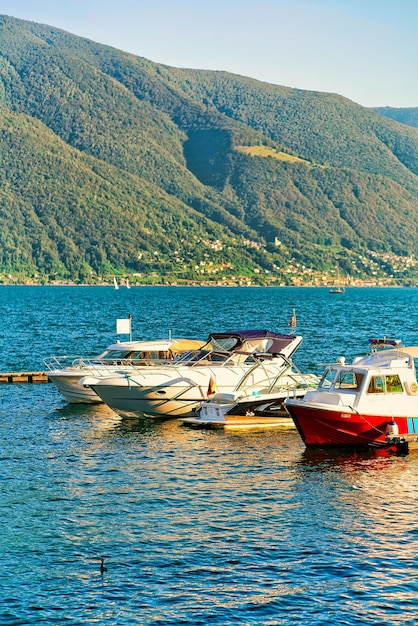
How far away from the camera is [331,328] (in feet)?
380

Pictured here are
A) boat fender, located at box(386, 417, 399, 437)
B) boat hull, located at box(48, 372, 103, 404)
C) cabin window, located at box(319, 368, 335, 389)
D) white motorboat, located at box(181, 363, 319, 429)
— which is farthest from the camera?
boat hull, located at box(48, 372, 103, 404)

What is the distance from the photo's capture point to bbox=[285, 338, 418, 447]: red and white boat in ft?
113

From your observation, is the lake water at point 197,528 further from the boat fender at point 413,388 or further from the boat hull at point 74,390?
the boat hull at point 74,390

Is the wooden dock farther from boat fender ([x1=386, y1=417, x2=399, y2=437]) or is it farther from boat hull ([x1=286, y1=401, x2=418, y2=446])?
boat fender ([x1=386, y1=417, x2=399, y2=437])

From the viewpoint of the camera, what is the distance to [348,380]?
117 ft

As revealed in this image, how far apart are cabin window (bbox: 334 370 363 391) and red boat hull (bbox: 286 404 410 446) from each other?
140 cm

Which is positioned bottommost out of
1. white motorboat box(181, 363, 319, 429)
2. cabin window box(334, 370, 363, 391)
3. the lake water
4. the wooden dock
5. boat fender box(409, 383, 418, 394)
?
the wooden dock

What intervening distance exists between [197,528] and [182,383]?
17958 millimetres

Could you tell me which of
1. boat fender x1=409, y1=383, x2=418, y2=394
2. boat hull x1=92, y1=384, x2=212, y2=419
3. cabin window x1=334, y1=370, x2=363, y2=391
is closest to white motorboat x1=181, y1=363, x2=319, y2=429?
boat hull x1=92, y1=384, x2=212, y2=419

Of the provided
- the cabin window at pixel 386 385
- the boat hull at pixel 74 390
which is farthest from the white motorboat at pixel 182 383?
the cabin window at pixel 386 385

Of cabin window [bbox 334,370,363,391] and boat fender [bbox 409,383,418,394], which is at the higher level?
cabin window [bbox 334,370,363,391]

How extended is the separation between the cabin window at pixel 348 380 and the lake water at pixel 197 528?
268cm

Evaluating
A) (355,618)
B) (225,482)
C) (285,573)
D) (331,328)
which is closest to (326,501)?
(225,482)

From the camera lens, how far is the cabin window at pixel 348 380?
116ft
